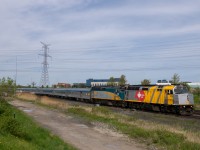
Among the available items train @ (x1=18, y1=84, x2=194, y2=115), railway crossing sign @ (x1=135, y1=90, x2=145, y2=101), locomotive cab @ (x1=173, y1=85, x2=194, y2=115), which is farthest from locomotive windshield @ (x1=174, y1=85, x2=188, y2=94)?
railway crossing sign @ (x1=135, y1=90, x2=145, y2=101)

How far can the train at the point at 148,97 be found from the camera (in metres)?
34.3

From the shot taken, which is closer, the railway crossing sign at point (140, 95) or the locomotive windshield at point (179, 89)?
the locomotive windshield at point (179, 89)

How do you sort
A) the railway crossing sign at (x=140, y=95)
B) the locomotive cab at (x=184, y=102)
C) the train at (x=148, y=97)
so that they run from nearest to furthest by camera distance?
the locomotive cab at (x=184, y=102)
the train at (x=148, y=97)
the railway crossing sign at (x=140, y=95)

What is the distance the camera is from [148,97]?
3884 cm

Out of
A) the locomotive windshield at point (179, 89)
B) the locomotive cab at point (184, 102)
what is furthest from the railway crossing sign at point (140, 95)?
the locomotive cab at point (184, 102)

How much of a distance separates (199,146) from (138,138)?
3978 millimetres

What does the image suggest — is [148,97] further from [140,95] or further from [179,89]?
[179,89]

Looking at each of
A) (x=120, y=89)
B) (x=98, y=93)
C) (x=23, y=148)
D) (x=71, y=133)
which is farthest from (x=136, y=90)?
(x=23, y=148)

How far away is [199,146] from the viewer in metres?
14.4

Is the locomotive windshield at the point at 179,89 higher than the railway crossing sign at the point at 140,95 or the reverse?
higher

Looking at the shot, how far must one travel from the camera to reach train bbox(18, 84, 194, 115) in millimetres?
34344

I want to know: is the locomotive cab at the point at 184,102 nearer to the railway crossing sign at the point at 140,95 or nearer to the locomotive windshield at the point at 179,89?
the locomotive windshield at the point at 179,89

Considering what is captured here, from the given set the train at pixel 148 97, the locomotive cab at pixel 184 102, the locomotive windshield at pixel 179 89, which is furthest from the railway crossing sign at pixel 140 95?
the locomotive cab at pixel 184 102

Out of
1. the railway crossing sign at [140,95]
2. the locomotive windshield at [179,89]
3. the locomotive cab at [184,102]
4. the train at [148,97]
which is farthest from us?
the railway crossing sign at [140,95]
